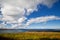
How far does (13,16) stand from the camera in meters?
2.12

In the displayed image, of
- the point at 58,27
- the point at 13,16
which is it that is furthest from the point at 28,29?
the point at 58,27

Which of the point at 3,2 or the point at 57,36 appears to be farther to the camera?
the point at 3,2

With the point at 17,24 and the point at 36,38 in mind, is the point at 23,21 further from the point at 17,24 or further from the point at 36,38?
the point at 36,38

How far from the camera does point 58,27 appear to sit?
1977 millimetres

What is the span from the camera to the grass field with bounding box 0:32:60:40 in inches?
78.2

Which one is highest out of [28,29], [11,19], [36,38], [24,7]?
[24,7]

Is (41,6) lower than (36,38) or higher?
higher

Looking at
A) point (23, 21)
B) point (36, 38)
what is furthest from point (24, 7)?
point (36, 38)

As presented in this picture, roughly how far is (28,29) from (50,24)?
0.32 m

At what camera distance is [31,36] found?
6.69 feet

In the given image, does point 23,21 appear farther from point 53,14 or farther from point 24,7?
point 53,14

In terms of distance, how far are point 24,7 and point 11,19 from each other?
0.88 feet

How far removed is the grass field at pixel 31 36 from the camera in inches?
78.2

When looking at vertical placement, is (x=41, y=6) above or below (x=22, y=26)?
above
